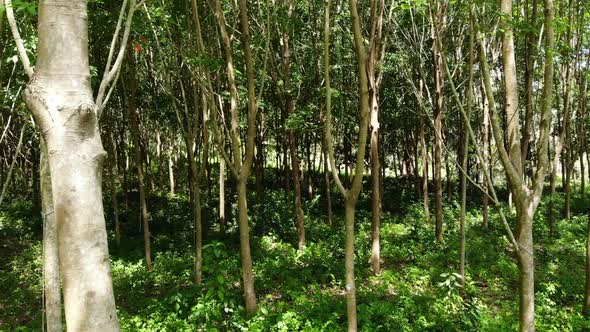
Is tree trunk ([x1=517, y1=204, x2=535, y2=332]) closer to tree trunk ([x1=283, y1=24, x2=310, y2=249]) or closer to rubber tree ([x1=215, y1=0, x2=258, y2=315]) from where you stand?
rubber tree ([x1=215, y1=0, x2=258, y2=315])

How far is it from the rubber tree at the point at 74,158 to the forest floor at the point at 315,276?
427 centimetres

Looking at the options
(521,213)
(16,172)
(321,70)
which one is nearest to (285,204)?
(321,70)

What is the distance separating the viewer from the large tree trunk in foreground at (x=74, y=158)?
4.57ft

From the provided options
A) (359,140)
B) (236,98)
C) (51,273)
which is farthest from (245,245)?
(359,140)

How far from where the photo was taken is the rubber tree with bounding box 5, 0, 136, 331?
1.39 metres

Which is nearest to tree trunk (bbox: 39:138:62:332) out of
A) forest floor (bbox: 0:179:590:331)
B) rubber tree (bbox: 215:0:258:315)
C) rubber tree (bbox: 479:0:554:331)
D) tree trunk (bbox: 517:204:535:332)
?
forest floor (bbox: 0:179:590:331)

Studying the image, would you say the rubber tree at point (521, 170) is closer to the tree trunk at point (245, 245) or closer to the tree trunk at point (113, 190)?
the tree trunk at point (245, 245)

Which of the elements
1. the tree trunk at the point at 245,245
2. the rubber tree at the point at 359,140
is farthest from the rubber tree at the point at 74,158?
the tree trunk at the point at 245,245

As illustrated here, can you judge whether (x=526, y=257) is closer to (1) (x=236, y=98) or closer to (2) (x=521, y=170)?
(2) (x=521, y=170)

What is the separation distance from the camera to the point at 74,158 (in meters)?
1.46

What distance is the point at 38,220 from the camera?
17.8 metres

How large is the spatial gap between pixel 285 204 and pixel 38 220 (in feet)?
34.6

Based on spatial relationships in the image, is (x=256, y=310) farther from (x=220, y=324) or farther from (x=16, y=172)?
(x=16, y=172)

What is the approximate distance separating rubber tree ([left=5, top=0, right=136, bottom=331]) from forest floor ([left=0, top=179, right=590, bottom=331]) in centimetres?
427
